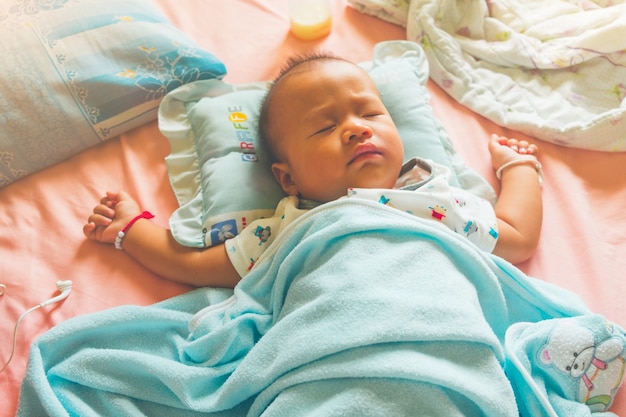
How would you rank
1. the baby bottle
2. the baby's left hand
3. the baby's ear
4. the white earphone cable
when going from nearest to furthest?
the white earphone cable, the baby's ear, the baby's left hand, the baby bottle

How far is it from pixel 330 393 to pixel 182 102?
33.4 inches

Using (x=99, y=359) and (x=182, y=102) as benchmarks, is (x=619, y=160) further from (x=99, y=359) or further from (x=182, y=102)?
(x=99, y=359)

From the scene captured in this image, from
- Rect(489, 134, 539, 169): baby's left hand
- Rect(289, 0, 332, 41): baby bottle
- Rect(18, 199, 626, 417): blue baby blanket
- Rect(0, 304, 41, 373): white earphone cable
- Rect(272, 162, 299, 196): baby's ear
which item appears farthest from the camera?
Rect(289, 0, 332, 41): baby bottle

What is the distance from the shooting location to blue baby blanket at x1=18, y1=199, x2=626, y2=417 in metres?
0.76

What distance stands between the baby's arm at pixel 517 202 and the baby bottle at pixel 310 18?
0.57 m

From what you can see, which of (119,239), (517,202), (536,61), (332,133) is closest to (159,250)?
(119,239)

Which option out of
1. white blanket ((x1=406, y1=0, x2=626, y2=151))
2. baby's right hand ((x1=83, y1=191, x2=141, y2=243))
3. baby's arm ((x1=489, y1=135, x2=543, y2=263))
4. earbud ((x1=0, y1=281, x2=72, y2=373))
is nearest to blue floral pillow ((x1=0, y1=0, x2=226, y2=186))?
baby's right hand ((x1=83, y1=191, x2=141, y2=243))

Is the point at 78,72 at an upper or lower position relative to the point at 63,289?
upper

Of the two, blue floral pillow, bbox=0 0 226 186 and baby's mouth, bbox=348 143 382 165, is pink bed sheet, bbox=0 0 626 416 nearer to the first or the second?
blue floral pillow, bbox=0 0 226 186

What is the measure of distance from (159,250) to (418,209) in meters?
0.51

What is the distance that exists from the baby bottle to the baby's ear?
56 centimetres

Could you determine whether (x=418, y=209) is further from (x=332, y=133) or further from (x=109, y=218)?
(x=109, y=218)

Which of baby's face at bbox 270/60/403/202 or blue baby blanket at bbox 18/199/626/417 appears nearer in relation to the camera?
blue baby blanket at bbox 18/199/626/417

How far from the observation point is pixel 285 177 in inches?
43.9
